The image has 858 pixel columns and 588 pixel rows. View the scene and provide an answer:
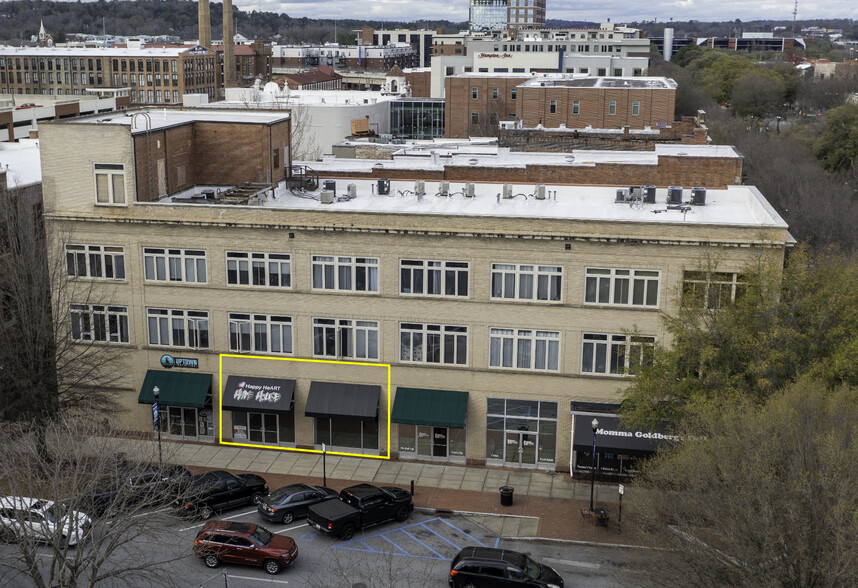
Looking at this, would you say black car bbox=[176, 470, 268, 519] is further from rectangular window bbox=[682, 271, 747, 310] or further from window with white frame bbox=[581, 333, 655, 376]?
rectangular window bbox=[682, 271, 747, 310]

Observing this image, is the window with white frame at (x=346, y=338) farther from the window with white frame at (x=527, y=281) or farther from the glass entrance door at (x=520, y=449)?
the glass entrance door at (x=520, y=449)

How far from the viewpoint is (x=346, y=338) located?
3825 cm

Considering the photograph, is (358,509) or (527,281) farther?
(527,281)

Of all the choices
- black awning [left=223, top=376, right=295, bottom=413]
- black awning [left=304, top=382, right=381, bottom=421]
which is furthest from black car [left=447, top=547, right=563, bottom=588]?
black awning [left=223, top=376, right=295, bottom=413]

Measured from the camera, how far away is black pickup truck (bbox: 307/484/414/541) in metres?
31.3

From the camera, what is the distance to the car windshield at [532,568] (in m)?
27.8

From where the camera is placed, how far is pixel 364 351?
125 ft

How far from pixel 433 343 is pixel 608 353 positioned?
22.2ft

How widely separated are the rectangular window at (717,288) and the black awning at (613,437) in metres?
4.84

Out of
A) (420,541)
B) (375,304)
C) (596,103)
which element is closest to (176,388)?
(375,304)

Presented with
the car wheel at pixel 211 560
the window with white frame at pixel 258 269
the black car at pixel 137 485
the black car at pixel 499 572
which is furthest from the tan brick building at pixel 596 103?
the car wheel at pixel 211 560

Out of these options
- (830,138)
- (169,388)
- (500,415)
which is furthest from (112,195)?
(830,138)

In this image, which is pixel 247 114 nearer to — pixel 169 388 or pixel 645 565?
pixel 169 388

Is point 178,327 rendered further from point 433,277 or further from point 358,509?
point 358,509
